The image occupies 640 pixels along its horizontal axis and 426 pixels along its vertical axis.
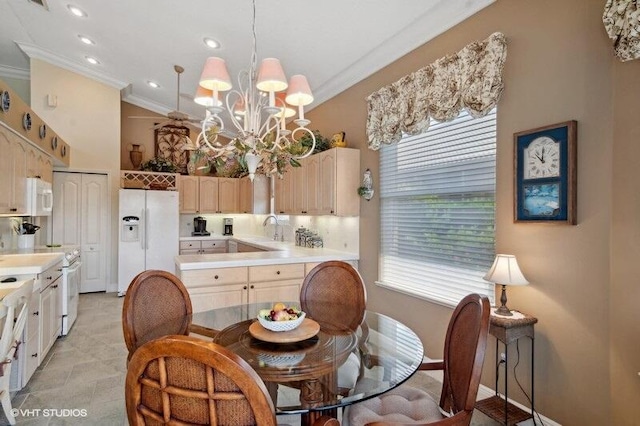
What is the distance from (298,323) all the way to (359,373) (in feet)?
1.39

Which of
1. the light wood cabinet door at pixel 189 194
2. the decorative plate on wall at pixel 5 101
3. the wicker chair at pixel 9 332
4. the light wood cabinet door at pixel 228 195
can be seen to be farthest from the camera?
the light wood cabinet door at pixel 228 195

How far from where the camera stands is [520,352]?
7.79 feet

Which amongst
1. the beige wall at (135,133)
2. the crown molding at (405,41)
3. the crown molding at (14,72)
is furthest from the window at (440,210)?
the crown molding at (14,72)

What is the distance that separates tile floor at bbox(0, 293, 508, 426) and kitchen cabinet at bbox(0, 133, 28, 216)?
1.54m

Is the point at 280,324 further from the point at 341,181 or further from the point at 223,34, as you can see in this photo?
the point at 223,34

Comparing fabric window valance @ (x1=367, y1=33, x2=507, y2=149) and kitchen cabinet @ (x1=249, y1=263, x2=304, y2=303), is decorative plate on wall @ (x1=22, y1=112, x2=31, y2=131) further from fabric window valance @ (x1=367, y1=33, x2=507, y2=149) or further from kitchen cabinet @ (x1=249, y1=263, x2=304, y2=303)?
fabric window valance @ (x1=367, y1=33, x2=507, y2=149)

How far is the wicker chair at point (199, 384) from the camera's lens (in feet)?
2.83

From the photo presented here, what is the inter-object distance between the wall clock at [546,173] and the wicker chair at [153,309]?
2335 millimetres

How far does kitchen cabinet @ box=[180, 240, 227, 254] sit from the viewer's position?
6746 millimetres

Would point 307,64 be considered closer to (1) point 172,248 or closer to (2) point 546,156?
(2) point 546,156

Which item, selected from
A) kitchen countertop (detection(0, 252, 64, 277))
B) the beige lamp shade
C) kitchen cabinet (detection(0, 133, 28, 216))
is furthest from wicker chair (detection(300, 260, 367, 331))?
kitchen cabinet (detection(0, 133, 28, 216))

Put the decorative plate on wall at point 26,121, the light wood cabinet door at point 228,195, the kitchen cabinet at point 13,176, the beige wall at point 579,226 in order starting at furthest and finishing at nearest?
the light wood cabinet door at point 228,195
the decorative plate on wall at point 26,121
the kitchen cabinet at point 13,176
the beige wall at point 579,226

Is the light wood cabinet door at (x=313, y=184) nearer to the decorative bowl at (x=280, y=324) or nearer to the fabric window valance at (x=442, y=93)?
the fabric window valance at (x=442, y=93)

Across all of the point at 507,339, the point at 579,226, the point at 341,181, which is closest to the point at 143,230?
the point at 341,181
